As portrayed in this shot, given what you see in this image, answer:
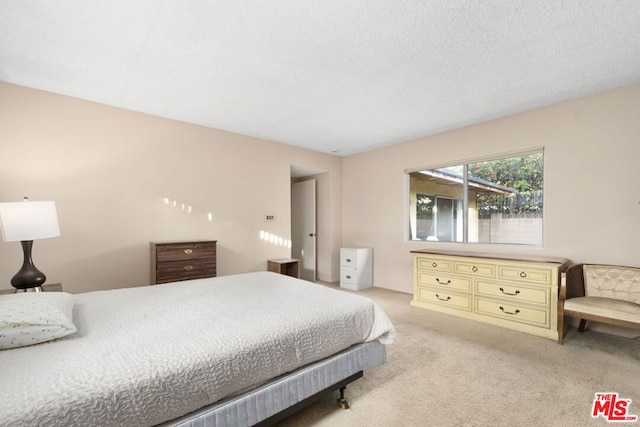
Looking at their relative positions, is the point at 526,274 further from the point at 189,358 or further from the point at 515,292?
the point at 189,358

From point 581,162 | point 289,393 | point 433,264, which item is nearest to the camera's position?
point 289,393

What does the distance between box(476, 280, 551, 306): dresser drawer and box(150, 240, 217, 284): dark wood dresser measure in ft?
11.0

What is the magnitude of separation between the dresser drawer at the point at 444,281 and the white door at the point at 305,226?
2.35 m

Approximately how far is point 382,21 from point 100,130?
10.5 ft

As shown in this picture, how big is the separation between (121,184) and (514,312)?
4751 mm

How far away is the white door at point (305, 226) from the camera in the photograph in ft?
19.0

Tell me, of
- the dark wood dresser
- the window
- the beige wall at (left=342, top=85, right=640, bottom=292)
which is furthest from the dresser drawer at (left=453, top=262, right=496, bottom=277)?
the dark wood dresser

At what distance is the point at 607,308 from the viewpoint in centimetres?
250

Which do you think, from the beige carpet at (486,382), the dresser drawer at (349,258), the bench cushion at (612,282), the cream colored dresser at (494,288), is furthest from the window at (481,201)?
the beige carpet at (486,382)

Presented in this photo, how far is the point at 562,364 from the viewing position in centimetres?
237

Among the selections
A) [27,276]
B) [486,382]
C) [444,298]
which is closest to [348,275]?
[444,298]

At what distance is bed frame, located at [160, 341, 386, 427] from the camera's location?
1.28m

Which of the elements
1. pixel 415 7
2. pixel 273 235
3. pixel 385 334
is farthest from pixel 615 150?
pixel 273 235

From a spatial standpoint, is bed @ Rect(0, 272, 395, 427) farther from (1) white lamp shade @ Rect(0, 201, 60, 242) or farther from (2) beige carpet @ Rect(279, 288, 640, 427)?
(1) white lamp shade @ Rect(0, 201, 60, 242)
